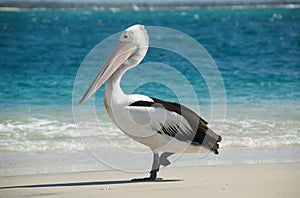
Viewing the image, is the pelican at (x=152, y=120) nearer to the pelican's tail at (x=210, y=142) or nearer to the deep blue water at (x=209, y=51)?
the pelican's tail at (x=210, y=142)

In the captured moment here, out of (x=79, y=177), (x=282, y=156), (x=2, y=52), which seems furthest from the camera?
(x=2, y=52)

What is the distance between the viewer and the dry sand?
17.5ft

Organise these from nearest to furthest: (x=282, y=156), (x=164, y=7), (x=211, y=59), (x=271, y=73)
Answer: (x=282, y=156) < (x=271, y=73) < (x=211, y=59) < (x=164, y=7)

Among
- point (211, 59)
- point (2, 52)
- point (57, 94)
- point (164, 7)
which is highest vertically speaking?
point (57, 94)

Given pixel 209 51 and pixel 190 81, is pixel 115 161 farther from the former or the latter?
pixel 209 51

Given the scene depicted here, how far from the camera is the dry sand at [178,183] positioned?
5.32 metres

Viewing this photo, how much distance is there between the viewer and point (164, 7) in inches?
2987

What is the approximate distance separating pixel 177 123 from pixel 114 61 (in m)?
0.73

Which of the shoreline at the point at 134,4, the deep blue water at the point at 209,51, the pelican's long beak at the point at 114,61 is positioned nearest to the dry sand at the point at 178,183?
the pelican's long beak at the point at 114,61

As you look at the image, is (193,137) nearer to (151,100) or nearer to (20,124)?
(151,100)

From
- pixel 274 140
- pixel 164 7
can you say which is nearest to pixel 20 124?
pixel 274 140

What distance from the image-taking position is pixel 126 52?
6277mm

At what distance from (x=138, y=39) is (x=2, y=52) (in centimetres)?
1618

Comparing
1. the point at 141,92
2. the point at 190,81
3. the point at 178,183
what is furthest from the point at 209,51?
the point at 178,183
